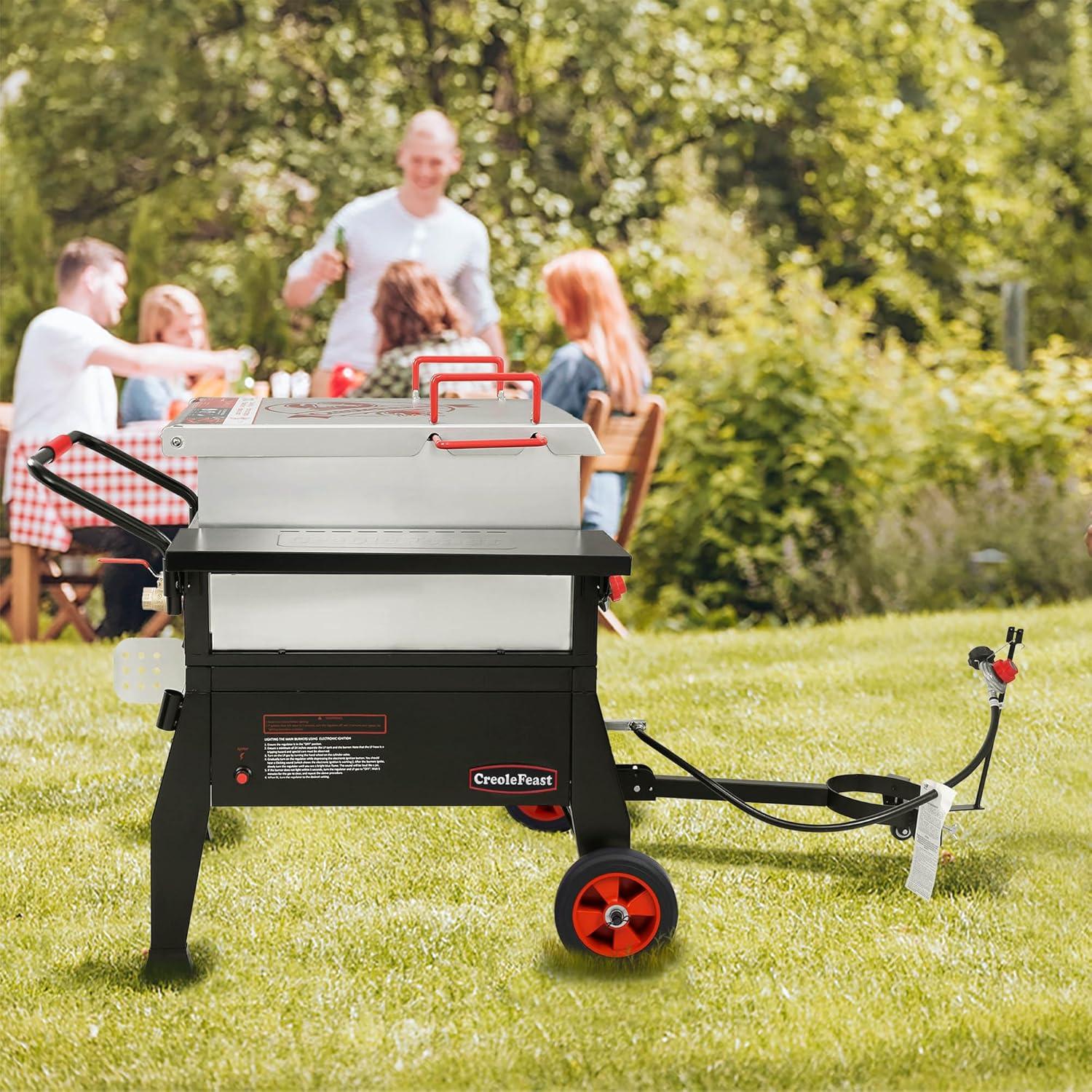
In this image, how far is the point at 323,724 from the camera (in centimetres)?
260

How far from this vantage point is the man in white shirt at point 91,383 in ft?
19.9

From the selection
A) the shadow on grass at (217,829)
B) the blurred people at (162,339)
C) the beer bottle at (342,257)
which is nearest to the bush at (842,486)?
the beer bottle at (342,257)

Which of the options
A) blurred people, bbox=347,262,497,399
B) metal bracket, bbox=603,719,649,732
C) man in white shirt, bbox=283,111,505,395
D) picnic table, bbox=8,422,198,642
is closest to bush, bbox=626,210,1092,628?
man in white shirt, bbox=283,111,505,395

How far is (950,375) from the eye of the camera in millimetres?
7504

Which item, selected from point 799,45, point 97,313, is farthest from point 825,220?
point 97,313

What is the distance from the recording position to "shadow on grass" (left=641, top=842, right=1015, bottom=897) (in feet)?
10.4

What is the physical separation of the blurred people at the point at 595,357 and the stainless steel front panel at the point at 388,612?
143 inches

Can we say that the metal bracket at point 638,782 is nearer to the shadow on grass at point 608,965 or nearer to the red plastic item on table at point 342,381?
the shadow on grass at point 608,965

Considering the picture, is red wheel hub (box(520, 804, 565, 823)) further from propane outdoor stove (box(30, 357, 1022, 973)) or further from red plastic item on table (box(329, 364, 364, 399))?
red plastic item on table (box(329, 364, 364, 399))

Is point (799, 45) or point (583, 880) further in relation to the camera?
point (799, 45)

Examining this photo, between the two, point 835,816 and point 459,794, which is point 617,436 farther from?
point 459,794

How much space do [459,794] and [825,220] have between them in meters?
7.89

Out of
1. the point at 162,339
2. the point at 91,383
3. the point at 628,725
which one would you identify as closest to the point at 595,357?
the point at 162,339

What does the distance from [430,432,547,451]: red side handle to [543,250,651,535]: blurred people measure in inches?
141
